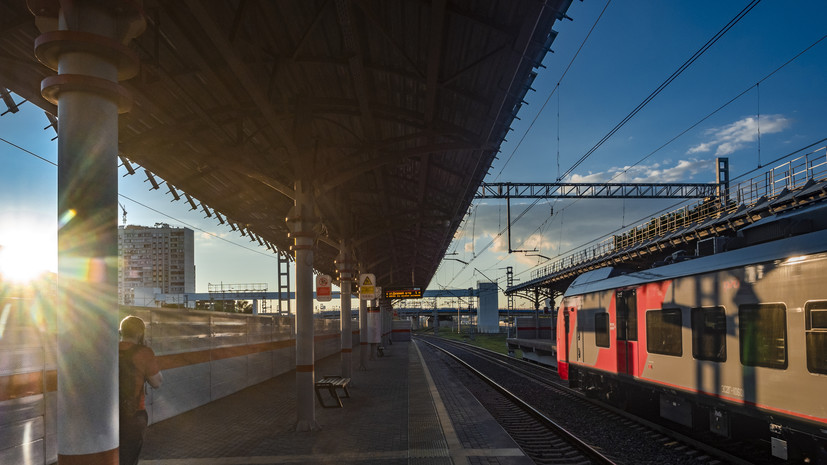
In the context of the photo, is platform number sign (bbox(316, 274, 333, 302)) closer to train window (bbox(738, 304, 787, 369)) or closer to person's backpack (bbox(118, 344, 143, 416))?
train window (bbox(738, 304, 787, 369))

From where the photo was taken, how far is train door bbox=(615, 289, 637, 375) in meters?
12.1

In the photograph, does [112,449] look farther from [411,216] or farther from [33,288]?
[411,216]

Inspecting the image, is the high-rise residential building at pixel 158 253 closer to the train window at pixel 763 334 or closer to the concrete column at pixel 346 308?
the concrete column at pixel 346 308

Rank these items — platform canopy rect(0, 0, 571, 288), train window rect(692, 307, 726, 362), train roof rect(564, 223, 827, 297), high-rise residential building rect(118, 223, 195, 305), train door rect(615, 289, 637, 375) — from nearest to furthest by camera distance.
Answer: train roof rect(564, 223, 827, 297) → platform canopy rect(0, 0, 571, 288) → train window rect(692, 307, 726, 362) → train door rect(615, 289, 637, 375) → high-rise residential building rect(118, 223, 195, 305)

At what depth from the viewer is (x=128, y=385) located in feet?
17.8

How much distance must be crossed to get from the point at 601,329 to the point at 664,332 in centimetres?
340

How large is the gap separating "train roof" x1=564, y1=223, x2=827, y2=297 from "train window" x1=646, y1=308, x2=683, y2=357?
645mm

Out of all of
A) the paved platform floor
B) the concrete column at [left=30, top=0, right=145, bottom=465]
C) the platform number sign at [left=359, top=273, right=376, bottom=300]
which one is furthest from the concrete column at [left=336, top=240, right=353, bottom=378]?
the concrete column at [left=30, top=0, right=145, bottom=465]

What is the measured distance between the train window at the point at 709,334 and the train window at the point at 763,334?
484 mm

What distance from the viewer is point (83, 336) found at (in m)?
3.99

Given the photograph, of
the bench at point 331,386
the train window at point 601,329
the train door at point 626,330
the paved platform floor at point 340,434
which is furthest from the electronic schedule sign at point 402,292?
the train door at point 626,330

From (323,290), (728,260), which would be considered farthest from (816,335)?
(323,290)

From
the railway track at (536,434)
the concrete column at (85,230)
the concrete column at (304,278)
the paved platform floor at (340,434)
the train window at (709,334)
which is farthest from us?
the concrete column at (304,278)

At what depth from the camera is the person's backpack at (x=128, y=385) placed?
5.39 meters
